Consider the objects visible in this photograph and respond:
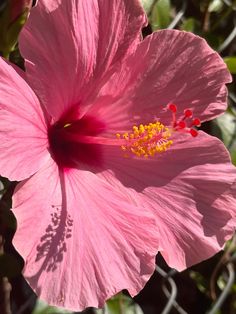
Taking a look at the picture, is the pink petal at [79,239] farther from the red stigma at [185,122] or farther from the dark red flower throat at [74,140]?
the red stigma at [185,122]

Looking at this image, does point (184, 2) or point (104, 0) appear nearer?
point (104, 0)

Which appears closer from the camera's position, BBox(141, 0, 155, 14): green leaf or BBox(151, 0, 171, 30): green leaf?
BBox(141, 0, 155, 14): green leaf

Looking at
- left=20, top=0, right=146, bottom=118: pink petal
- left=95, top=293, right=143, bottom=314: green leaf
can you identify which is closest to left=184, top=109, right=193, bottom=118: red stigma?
left=20, top=0, right=146, bottom=118: pink petal

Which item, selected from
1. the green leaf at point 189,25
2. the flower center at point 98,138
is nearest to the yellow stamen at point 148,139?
the flower center at point 98,138

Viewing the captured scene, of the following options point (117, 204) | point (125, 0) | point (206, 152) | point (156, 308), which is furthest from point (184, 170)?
point (156, 308)

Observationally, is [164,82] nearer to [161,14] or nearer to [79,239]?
[79,239]

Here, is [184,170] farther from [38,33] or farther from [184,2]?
[184,2]

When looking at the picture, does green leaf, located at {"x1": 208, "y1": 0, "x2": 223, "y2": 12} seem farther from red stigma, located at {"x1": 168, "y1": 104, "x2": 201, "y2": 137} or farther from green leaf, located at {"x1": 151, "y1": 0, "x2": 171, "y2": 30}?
red stigma, located at {"x1": 168, "y1": 104, "x2": 201, "y2": 137}

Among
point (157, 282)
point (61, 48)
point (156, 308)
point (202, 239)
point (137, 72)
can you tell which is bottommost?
point (156, 308)
